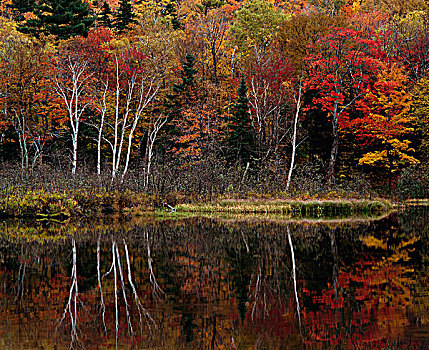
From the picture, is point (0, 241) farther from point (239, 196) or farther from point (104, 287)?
point (239, 196)

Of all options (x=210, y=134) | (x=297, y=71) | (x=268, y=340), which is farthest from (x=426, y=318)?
(x=297, y=71)

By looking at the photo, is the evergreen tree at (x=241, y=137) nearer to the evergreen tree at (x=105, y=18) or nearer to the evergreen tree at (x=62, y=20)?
the evergreen tree at (x=62, y=20)

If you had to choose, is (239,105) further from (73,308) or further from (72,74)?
(73,308)

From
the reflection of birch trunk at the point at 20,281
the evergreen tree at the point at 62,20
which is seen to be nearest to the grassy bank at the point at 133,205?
the reflection of birch trunk at the point at 20,281

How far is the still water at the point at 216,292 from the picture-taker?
6816 mm

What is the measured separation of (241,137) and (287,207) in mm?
9586

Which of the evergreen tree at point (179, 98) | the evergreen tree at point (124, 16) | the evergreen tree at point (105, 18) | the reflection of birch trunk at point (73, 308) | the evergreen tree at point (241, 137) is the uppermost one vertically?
the evergreen tree at point (105, 18)

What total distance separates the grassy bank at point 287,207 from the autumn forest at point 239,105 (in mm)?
2277

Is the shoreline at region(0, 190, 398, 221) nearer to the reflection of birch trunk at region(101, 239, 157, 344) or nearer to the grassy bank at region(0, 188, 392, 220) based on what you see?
the grassy bank at region(0, 188, 392, 220)

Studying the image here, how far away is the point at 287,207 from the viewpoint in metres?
29.2

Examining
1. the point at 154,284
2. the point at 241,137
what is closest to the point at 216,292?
the point at 154,284

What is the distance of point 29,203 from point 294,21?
2801 centimetres

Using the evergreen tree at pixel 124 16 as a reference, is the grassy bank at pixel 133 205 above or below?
below

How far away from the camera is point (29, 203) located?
1009 inches
